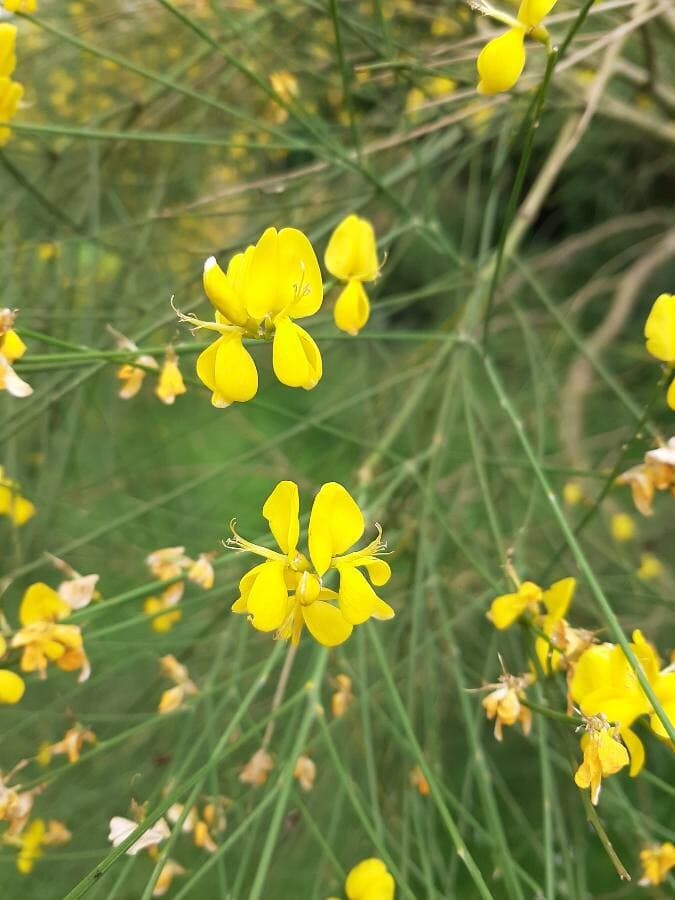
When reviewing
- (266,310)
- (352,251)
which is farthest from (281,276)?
(352,251)

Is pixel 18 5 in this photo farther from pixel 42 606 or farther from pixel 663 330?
pixel 663 330

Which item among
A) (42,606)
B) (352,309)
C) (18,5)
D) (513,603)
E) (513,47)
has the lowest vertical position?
(42,606)

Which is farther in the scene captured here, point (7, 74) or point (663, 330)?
point (7, 74)

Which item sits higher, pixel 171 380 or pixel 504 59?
pixel 504 59

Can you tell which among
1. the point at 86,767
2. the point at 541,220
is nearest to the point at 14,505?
→ the point at 86,767

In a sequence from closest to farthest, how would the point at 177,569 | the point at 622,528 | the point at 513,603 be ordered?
the point at 513,603, the point at 177,569, the point at 622,528

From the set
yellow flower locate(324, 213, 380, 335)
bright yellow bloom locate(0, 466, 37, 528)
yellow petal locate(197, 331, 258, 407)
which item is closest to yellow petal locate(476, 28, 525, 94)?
yellow flower locate(324, 213, 380, 335)

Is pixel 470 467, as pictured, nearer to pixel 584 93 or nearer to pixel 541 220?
pixel 584 93

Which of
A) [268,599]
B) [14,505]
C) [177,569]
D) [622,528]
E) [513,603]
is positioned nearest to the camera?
[268,599]
